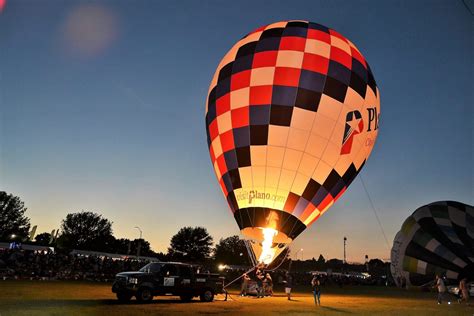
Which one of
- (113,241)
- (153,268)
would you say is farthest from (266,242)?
(113,241)

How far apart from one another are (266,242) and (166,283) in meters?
4.17

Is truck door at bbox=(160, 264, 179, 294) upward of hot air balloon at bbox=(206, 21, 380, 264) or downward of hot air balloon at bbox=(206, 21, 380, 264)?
downward

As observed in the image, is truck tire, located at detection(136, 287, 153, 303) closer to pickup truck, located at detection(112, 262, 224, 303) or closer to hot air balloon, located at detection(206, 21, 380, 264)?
pickup truck, located at detection(112, 262, 224, 303)

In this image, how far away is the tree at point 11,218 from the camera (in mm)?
76688

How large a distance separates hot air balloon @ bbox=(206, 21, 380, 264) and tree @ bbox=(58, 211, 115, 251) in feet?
287

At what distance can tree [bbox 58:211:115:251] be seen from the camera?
318 feet

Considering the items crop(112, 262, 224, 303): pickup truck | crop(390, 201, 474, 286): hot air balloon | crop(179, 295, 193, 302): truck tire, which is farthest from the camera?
crop(390, 201, 474, 286): hot air balloon

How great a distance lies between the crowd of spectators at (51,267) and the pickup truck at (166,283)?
13.5m

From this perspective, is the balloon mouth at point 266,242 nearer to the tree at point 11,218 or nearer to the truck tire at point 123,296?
the truck tire at point 123,296

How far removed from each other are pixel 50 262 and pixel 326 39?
24932 mm

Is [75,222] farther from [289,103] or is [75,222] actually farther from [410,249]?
[289,103]

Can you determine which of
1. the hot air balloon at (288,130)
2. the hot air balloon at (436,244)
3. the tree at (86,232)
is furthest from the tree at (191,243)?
the hot air balloon at (288,130)

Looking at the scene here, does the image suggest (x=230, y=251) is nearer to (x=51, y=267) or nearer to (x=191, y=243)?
(x=191, y=243)

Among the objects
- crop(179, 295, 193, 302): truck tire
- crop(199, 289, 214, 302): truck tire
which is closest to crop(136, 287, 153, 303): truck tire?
crop(179, 295, 193, 302): truck tire
